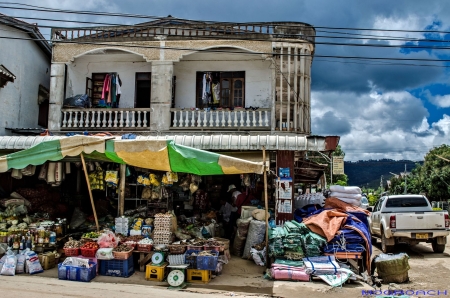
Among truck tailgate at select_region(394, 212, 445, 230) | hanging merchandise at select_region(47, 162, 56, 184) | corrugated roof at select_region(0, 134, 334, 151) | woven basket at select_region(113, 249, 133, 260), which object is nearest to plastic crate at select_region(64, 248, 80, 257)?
woven basket at select_region(113, 249, 133, 260)

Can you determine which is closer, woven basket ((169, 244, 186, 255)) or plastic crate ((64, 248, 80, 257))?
woven basket ((169, 244, 186, 255))

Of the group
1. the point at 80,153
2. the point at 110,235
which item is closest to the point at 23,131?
the point at 80,153

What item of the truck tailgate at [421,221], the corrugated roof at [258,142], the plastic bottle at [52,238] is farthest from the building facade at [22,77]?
the truck tailgate at [421,221]

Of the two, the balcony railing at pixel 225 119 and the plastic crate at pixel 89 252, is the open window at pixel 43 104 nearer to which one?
the balcony railing at pixel 225 119

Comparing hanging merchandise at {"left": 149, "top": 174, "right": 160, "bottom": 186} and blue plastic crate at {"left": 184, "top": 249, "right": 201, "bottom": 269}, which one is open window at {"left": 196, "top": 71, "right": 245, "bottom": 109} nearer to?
Result: hanging merchandise at {"left": 149, "top": 174, "right": 160, "bottom": 186}

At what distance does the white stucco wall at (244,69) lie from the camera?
14656mm

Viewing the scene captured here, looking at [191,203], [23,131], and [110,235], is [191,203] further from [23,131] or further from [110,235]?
[23,131]

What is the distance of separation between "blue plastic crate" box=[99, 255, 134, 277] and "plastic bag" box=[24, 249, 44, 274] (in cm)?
133

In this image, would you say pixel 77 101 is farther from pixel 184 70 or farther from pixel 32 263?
pixel 32 263

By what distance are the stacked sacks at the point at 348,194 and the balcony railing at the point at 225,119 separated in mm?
3660

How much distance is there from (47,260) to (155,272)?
2529 millimetres

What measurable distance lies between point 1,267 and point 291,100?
999 centimetres

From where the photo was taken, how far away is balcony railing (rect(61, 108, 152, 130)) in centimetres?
1348

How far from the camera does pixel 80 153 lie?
8.65m
